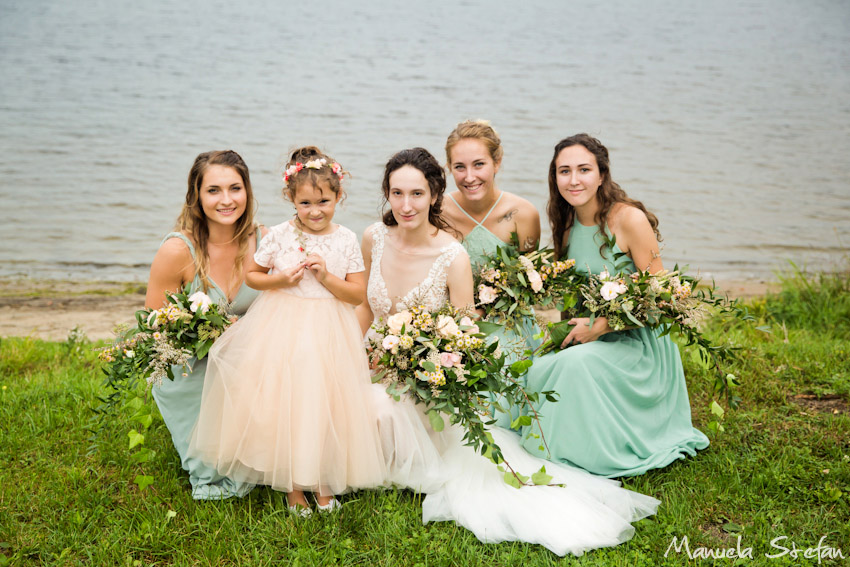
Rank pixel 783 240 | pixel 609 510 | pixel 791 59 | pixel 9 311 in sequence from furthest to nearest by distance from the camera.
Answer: pixel 791 59 < pixel 783 240 < pixel 9 311 < pixel 609 510

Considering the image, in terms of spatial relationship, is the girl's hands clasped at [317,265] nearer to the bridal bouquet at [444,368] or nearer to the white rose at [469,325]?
the bridal bouquet at [444,368]

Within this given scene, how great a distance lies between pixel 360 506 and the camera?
3.69m

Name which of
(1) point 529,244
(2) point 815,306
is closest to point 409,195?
(1) point 529,244

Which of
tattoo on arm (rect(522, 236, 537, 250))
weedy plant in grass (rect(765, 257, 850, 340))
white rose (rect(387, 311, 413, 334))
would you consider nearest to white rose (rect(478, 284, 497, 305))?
tattoo on arm (rect(522, 236, 537, 250))

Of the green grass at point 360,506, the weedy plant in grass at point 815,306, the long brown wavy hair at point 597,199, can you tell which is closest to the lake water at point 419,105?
the weedy plant in grass at point 815,306

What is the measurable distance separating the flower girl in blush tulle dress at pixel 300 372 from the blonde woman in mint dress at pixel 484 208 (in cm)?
106

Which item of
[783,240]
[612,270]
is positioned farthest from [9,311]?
[783,240]

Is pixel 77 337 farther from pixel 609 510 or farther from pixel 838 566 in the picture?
pixel 838 566

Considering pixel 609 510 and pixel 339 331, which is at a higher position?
pixel 339 331

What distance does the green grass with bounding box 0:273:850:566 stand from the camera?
3.38 m

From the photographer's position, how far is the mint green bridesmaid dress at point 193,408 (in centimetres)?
388

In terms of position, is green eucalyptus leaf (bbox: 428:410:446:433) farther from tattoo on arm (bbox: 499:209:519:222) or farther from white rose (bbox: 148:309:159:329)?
tattoo on arm (bbox: 499:209:519:222)

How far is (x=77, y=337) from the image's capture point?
646 cm

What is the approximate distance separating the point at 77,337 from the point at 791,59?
100 feet
